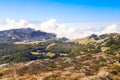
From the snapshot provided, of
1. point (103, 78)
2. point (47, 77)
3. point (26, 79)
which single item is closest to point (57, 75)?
point (47, 77)

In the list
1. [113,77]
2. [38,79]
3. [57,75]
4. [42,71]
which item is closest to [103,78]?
[113,77]

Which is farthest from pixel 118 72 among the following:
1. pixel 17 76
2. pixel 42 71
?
pixel 17 76

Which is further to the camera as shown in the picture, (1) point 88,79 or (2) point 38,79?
(2) point 38,79

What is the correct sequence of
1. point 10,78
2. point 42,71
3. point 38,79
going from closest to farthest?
point 38,79
point 10,78
point 42,71

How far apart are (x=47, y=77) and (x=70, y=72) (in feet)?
69.2

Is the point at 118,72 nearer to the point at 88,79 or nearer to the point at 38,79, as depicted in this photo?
the point at 88,79

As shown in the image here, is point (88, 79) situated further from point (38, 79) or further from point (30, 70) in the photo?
point (30, 70)

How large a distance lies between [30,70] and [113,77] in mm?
69128

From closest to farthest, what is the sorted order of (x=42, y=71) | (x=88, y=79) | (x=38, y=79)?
(x=88, y=79) → (x=38, y=79) → (x=42, y=71)

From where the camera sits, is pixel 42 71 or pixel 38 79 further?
pixel 42 71

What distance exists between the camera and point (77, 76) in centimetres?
16038

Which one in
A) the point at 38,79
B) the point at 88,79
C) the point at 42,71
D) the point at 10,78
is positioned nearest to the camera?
the point at 88,79

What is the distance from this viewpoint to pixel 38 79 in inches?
6245

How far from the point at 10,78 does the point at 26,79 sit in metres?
15.6
